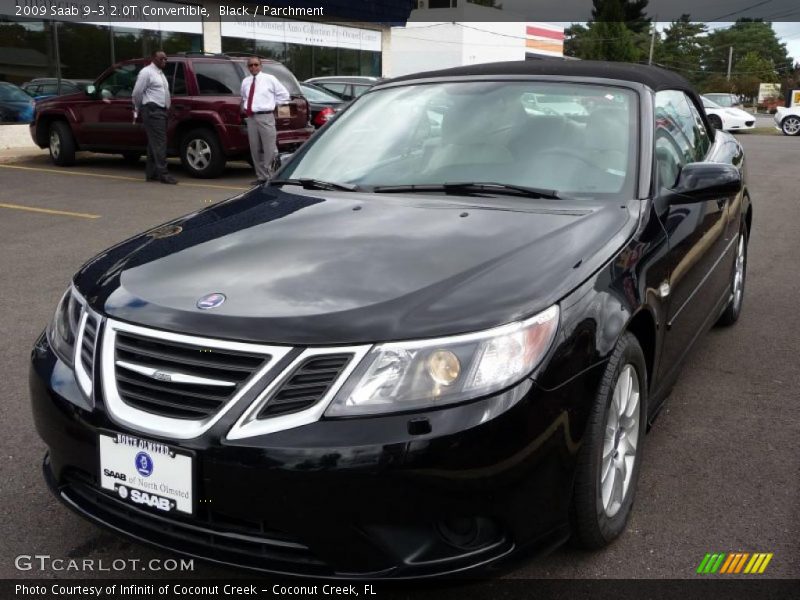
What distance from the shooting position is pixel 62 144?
1416cm

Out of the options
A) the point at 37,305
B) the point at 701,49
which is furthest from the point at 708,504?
the point at 701,49

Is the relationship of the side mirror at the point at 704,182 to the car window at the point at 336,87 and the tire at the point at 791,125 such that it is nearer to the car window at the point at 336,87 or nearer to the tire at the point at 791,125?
the car window at the point at 336,87

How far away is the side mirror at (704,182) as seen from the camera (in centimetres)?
342

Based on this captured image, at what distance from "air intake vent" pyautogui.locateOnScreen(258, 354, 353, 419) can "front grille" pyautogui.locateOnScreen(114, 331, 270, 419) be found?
98 mm

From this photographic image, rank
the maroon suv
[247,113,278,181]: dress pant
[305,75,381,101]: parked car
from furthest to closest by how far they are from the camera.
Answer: [305,75,381,101]: parked car < the maroon suv < [247,113,278,181]: dress pant

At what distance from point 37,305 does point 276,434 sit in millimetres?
4219

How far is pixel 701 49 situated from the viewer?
4510 inches

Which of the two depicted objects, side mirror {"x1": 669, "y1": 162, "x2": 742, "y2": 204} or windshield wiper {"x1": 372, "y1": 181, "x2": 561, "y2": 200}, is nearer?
windshield wiper {"x1": 372, "y1": 181, "x2": 561, "y2": 200}

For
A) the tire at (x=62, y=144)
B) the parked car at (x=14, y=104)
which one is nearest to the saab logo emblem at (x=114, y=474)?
the tire at (x=62, y=144)

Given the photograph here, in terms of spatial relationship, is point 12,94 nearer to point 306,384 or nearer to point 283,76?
point 283,76

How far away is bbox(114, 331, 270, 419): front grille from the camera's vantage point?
2209mm

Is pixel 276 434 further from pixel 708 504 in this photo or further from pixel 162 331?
pixel 708 504

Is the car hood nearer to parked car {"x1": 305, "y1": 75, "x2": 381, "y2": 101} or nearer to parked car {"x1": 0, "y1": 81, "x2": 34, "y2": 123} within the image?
parked car {"x1": 0, "y1": 81, "x2": 34, "y2": 123}

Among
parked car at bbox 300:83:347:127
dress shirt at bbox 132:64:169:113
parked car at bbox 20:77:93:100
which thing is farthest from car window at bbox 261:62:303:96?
parked car at bbox 20:77:93:100
